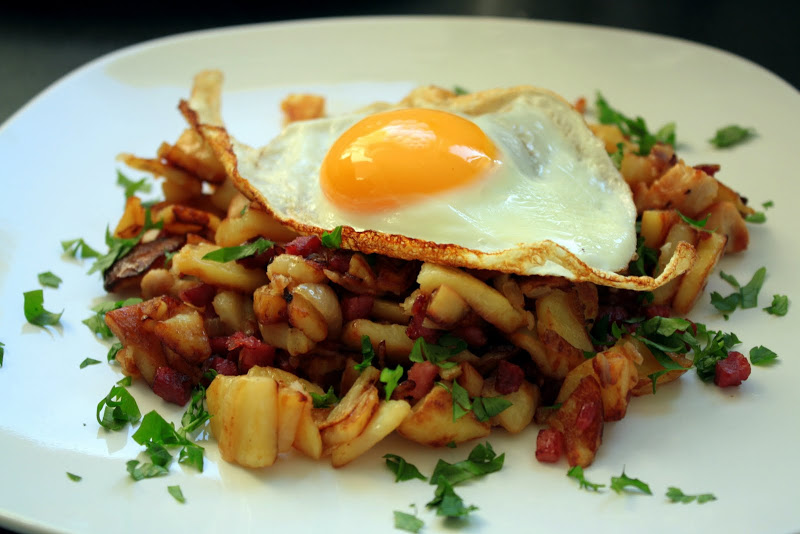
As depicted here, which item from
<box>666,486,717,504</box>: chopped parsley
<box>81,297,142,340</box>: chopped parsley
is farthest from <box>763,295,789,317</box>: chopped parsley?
<box>81,297,142,340</box>: chopped parsley

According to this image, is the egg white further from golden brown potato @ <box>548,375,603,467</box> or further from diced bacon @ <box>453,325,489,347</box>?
golden brown potato @ <box>548,375,603,467</box>

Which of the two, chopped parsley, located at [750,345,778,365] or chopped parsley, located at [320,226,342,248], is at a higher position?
chopped parsley, located at [320,226,342,248]

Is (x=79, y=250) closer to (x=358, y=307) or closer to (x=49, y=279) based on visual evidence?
(x=49, y=279)

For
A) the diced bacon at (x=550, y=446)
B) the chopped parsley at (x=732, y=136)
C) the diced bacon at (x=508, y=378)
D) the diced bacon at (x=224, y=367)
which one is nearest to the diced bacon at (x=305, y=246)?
the diced bacon at (x=224, y=367)

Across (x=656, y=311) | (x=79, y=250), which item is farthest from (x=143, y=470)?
(x=656, y=311)

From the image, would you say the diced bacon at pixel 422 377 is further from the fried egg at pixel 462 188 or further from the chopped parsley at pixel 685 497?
the chopped parsley at pixel 685 497

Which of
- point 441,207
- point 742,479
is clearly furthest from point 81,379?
point 742,479

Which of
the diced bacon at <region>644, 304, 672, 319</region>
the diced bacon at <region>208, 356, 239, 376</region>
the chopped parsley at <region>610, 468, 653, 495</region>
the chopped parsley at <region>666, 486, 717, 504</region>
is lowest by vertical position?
the diced bacon at <region>208, 356, 239, 376</region>
